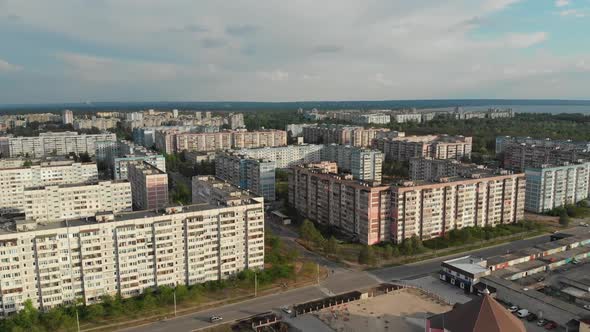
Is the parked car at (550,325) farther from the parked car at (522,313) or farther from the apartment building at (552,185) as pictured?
the apartment building at (552,185)

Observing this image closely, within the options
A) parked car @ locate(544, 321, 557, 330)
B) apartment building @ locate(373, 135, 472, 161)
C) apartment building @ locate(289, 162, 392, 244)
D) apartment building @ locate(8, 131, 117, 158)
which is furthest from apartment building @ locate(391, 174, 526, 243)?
apartment building @ locate(8, 131, 117, 158)

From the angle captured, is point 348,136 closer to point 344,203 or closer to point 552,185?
point 552,185

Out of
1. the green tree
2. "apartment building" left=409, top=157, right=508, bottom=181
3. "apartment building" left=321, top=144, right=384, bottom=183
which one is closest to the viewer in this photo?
the green tree

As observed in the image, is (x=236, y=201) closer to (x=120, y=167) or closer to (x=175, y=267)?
(x=175, y=267)

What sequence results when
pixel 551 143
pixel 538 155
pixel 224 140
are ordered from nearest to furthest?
1. pixel 538 155
2. pixel 551 143
3. pixel 224 140

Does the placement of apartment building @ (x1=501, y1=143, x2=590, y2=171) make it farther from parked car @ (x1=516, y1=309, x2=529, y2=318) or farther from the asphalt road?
parked car @ (x1=516, y1=309, x2=529, y2=318)

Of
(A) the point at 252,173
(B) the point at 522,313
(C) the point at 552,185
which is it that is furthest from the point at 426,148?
(B) the point at 522,313
